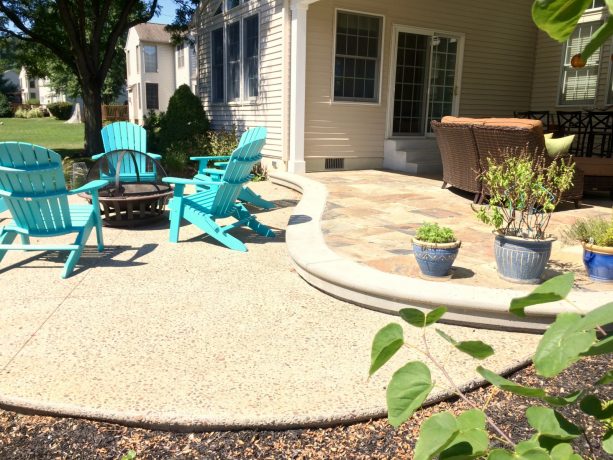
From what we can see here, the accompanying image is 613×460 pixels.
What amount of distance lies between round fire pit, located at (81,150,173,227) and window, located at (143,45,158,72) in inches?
999

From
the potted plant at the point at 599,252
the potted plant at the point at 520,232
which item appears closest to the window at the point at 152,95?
the potted plant at the point at 520,232

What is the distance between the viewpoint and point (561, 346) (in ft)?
2.28

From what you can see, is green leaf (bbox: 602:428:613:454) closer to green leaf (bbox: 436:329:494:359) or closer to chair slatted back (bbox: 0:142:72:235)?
green leaf (bbox: 436:329:494:359)

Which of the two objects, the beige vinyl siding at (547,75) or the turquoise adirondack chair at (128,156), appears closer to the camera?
the turquoise adirondack chair at (128,156)

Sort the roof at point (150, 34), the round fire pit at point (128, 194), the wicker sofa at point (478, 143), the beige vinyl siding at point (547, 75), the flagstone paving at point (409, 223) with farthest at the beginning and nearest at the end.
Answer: the roof at point (150, 34), the beige vinyl siding at point (547, 75), the round fire pit at point (128, 194), the wicker sofa at point (478, 143), the flagstone paving at point (409, 223)

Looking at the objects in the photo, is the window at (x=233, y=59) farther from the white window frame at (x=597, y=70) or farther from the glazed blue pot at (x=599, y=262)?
the glazed blue pot at (x=599, y=262)

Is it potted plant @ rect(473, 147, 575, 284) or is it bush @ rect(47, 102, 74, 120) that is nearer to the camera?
potted plant @ rect(473, 147, 575, 284)

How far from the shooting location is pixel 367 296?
143 inches

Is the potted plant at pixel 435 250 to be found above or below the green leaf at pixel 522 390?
below

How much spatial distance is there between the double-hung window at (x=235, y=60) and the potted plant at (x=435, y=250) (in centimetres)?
761

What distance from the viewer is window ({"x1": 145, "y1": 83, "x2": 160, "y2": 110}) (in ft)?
97.0

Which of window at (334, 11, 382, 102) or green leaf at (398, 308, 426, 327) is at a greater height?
window at (334, 11, 382, 102)

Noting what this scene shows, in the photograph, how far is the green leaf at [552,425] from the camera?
0.79 m

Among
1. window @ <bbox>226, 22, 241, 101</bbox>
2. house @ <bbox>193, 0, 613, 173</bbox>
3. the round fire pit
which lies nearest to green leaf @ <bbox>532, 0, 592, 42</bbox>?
the round fire pit
